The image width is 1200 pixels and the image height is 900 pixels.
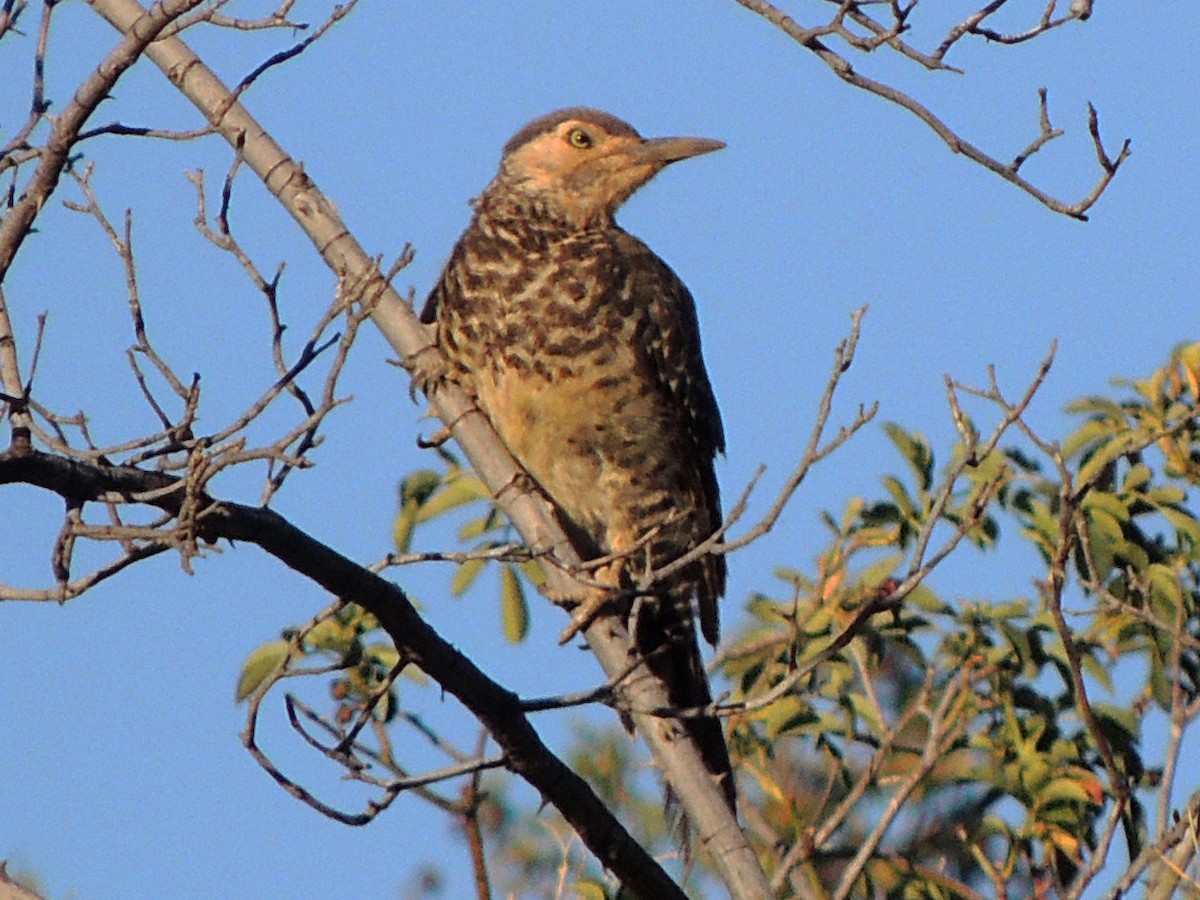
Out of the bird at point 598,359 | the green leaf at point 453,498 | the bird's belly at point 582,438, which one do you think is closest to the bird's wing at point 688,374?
the bird at point 598,359

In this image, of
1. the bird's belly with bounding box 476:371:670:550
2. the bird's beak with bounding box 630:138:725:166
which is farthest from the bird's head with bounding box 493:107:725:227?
the bird's belly with bounding box 476:371:670:550

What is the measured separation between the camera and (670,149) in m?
5.68

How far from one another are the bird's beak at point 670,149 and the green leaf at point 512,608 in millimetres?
1417

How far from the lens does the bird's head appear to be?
573 cm

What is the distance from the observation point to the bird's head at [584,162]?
18.8 ft

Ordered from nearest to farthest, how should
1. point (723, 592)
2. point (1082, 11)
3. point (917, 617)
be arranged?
1. point (1082, 11)
2. point (917, 617)
3. point (723, 592)

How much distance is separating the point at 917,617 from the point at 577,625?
0.99m

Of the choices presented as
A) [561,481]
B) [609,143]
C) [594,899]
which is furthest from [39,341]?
[609,143]

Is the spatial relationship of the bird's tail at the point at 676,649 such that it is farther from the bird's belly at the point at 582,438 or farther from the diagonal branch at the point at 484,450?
the diagonal branch at the point at 484,450

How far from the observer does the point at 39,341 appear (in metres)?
3.25

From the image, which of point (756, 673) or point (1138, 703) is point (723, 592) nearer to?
point (756, 673)

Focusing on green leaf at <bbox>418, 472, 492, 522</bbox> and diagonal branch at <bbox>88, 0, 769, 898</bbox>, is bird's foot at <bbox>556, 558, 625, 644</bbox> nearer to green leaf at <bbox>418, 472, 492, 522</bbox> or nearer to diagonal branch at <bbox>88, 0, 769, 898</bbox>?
diagonal branch at <bbox>88, 0, 769, 898</bbox>

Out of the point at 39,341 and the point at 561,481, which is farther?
the point at 561,481

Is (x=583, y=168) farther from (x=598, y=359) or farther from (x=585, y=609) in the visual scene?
(x=585, y=609)
